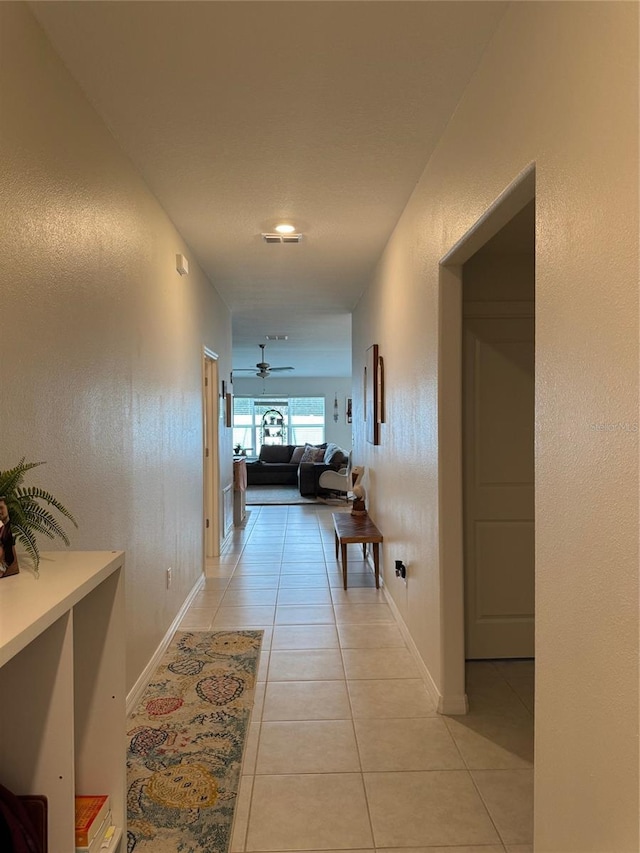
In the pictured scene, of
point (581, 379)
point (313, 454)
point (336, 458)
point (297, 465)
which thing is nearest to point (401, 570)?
point (581, 379)

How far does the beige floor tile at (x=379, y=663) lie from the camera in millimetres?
3053

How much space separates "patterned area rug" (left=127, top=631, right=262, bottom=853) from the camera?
189 cm

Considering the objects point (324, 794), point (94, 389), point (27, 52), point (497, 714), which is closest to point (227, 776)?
point (324, 794)

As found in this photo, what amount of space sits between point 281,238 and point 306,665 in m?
2.63

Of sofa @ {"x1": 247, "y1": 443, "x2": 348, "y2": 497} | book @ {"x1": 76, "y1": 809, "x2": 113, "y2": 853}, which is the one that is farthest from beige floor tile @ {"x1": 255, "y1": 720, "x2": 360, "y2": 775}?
sofa @ {"x1": 247, "y1": 443, "x2": 348, "y2": 497}

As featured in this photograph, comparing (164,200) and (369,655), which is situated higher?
(164,200)

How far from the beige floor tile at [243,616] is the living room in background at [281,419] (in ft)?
34.5

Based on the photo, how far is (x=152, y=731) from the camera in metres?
2.48

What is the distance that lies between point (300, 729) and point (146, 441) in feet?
4.98

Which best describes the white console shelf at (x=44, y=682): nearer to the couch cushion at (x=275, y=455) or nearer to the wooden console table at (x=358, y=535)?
the wooden console table at (x=358, y=535)

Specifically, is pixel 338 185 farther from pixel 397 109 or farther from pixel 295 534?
pixel 295 534

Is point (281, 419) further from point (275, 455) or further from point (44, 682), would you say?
point (44, 682)

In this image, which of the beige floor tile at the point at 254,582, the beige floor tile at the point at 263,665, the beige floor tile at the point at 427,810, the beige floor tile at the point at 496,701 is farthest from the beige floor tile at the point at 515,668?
the beige floor tile at the point at 254,582

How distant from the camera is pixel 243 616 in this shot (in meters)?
3.97
